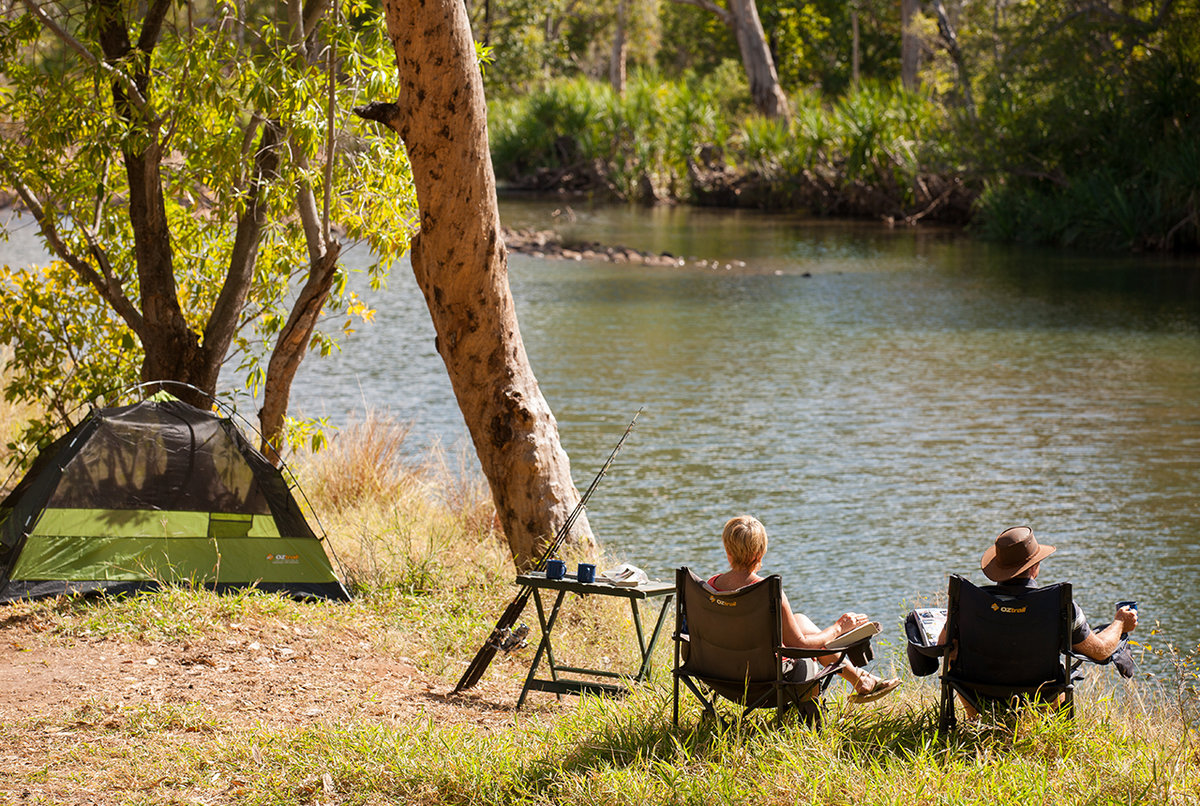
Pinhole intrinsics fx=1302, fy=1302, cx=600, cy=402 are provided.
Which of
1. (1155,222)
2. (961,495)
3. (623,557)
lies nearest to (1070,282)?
(1155,222)

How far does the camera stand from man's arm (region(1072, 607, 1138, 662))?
4.52 m

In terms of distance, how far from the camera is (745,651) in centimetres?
447

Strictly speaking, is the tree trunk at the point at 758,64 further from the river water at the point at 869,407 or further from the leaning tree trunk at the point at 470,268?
the leaning tree trunk at the point at 470,268

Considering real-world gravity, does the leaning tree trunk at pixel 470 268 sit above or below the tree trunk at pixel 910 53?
below

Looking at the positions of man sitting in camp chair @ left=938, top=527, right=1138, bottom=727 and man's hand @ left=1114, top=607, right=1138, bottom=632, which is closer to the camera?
man sitting in camp chair @ left=938, top=527, right=1138, bottom=727

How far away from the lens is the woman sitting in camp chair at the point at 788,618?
4.54 meters

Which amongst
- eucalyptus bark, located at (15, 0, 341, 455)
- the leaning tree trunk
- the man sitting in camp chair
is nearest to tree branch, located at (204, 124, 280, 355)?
eucalyptus bark, located at (15, 0, 341, 455)

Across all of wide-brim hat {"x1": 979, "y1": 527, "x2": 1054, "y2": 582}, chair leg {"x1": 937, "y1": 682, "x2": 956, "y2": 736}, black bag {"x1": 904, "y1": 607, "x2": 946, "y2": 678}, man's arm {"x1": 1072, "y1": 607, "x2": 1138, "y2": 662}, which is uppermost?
wide-brim hat {"x1": 979, "y1": 527, "x2": 1054, "y2": 582}

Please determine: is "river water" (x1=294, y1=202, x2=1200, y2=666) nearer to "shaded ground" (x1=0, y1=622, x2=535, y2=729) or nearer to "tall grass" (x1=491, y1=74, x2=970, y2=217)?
"shaded ground" (x1=0, y1=622, x2=535, y2=729)

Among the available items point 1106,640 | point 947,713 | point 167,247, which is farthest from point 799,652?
point 167,247

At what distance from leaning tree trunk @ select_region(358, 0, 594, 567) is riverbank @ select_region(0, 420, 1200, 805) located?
74cm

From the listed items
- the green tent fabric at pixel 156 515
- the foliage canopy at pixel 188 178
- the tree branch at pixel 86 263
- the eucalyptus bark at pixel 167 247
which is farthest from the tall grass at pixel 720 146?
the green tent fabric at pixel 156 515

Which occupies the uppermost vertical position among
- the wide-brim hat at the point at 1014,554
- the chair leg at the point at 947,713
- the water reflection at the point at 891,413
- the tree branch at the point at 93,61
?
the tree branch at the point at 93,61

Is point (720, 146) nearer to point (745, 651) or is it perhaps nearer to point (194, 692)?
point (194, 692)
